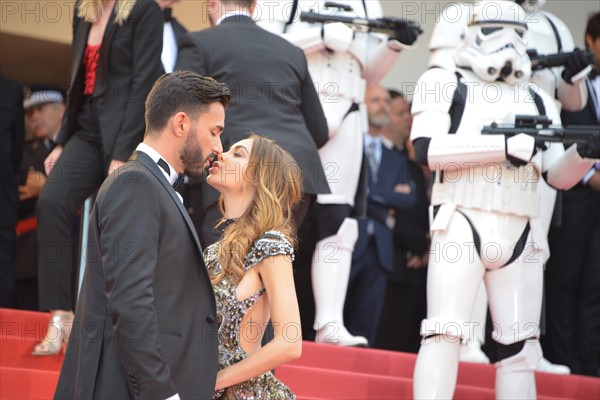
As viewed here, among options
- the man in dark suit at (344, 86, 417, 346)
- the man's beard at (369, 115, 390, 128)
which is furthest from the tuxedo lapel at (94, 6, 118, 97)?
the man's beard at (369, 115, 390, 128)

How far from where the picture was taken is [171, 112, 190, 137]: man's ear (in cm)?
267

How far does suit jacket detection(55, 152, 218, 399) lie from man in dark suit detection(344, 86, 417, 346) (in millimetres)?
3553

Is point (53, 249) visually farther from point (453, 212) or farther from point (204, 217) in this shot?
point (453, 212)

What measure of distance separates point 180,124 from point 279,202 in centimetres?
45

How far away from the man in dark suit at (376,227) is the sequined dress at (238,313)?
325 centimetres

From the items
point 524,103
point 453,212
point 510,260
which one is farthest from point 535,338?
point 524,103

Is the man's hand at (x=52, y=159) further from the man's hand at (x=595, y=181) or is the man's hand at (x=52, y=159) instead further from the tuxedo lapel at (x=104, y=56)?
the man's hand at (x=595, y=181)

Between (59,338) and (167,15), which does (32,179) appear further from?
(59,338)

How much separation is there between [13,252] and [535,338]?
3.08m

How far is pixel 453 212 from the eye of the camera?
14.9 ft

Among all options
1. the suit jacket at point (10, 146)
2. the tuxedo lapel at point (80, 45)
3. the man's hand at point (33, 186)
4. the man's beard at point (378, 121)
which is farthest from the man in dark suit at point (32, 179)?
the man's beard at point (378, 121)

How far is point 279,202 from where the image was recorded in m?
2.99

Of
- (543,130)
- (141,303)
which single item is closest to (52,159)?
(543,130)

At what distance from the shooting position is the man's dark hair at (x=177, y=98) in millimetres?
2686
